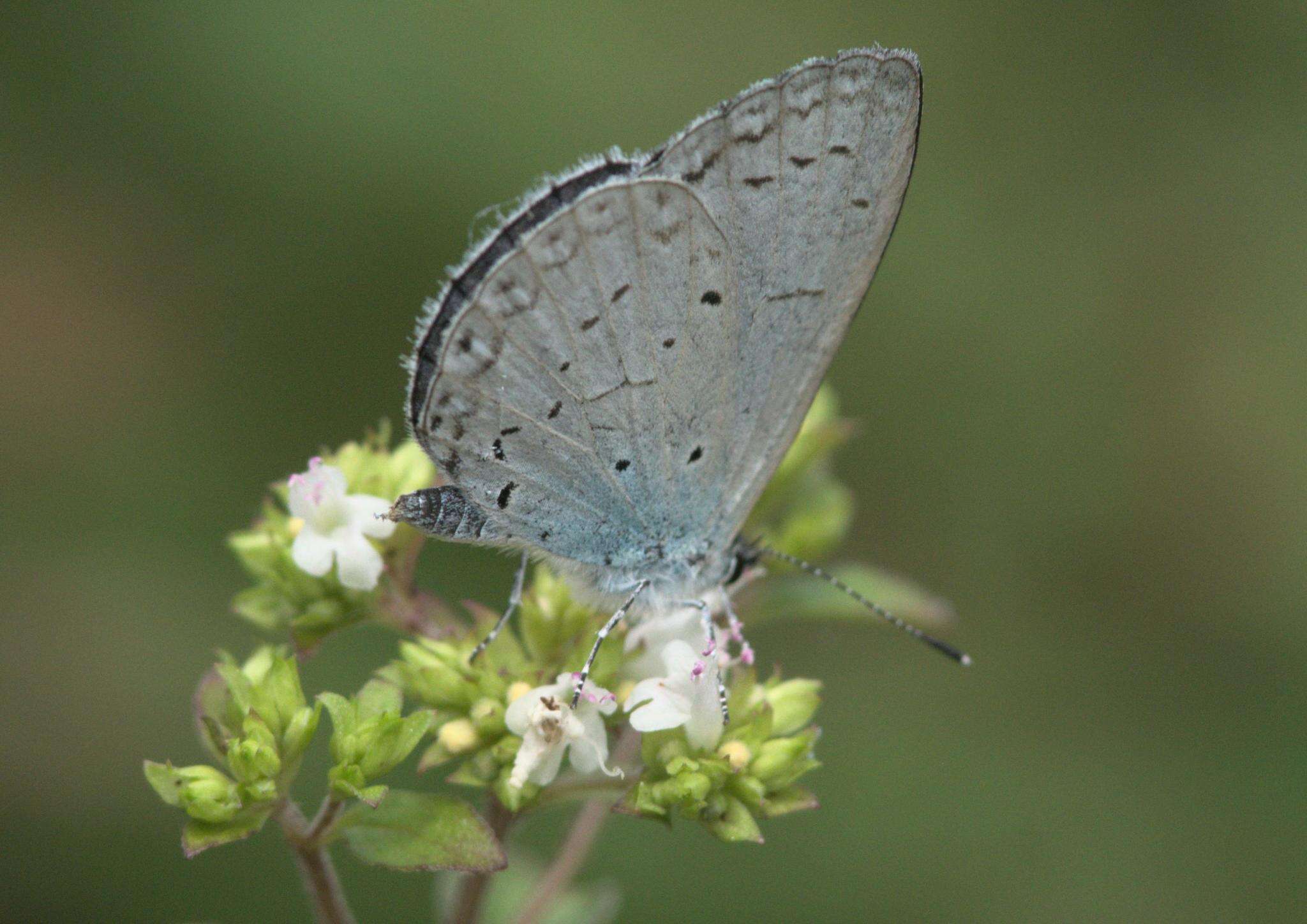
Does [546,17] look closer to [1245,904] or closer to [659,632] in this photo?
[659,632]

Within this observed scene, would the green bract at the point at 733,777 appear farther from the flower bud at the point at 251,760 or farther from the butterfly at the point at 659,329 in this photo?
the flower bud at the point at 251,760

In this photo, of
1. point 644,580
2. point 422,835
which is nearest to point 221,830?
point 422,835

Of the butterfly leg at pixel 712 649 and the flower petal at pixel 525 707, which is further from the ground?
the butterfly leg at pixel 712 649

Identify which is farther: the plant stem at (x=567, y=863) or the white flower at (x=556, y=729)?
the plant stem at (x=567, y=863)

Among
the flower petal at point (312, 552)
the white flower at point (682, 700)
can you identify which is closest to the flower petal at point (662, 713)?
the white flower at point (682, 700)

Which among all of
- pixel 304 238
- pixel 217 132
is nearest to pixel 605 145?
pixel 304 238

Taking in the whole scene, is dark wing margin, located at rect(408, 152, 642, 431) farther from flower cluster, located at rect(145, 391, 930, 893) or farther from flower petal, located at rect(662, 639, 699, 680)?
flower petal, located at rect(662, 639, 699, 680)
